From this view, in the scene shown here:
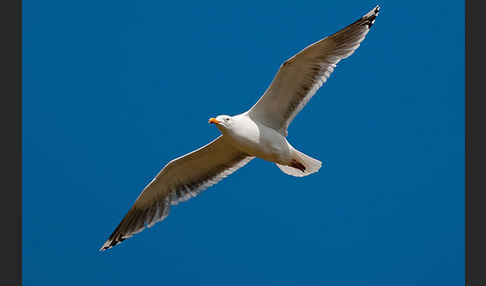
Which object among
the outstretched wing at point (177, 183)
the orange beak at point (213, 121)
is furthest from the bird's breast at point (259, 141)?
the outstretched wing at point (177, 183)

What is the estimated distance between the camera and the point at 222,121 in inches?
176

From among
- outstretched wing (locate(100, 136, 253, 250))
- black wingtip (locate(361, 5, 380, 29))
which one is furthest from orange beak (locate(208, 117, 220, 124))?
black wingtip (locate(361, 5, 380, 29))

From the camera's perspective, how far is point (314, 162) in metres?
4.75

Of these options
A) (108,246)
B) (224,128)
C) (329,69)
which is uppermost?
(329,69)

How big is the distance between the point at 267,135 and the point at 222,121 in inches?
12.8

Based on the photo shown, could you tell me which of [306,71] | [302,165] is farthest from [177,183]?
[306,71]

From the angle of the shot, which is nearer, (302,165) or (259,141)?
(259,141)

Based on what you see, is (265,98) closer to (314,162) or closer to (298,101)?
(298,101)

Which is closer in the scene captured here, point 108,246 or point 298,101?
point 298,101

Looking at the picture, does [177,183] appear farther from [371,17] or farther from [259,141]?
[371,17]

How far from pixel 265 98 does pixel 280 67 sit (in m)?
0.27

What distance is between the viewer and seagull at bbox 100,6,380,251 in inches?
178

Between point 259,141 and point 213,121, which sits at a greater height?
point 213,121

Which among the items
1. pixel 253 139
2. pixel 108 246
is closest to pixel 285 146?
pixel 253 139
